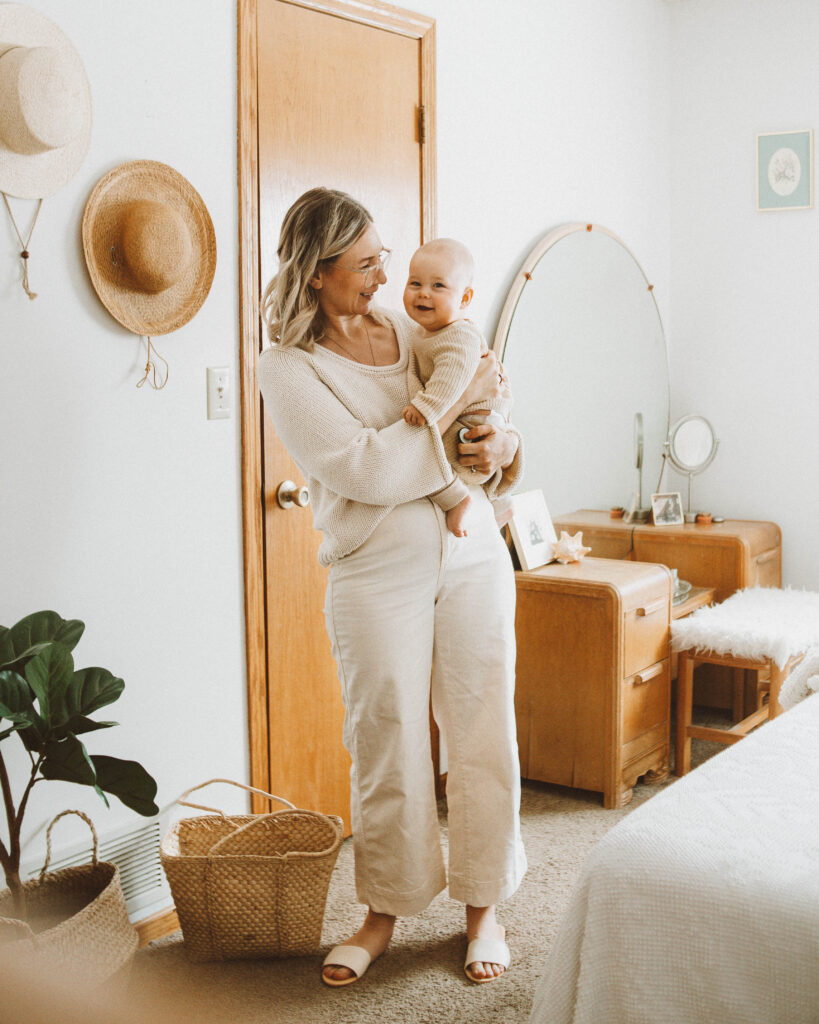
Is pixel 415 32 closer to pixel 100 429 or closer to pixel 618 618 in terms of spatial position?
pixel 100 429

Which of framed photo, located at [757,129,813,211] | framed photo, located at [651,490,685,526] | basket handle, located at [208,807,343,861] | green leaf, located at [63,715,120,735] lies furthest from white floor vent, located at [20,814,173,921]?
framed photo, located at [757,129,813,211]

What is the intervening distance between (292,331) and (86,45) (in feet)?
2.20

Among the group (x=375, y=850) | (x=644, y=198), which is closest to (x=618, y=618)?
(x=375, y=850)

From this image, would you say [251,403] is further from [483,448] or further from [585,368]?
[585,368]

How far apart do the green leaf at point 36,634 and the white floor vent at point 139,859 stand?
565mm

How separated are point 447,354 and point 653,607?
136 cm

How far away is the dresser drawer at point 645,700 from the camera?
9.68 feet

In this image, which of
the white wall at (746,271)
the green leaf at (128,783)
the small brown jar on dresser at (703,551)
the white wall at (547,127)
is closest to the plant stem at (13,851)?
the green leaf at (128,783)

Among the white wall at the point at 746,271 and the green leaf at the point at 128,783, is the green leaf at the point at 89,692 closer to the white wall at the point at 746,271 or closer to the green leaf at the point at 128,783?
the green leaf at the point at 128,783

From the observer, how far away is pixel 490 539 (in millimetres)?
2125

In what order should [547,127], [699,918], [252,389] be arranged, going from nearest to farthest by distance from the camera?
[699,918] < [252,389] < [547,127]

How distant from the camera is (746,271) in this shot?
13.1ft

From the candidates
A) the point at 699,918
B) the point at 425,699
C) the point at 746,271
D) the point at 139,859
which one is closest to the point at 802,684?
the point at 425,699

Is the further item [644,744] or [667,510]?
[667,510]
